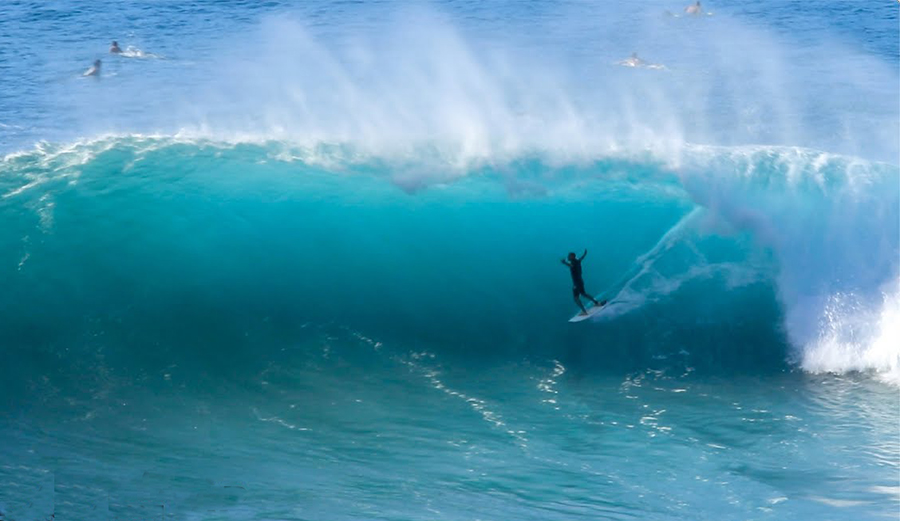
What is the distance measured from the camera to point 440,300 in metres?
14.8

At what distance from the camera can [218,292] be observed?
14.4m

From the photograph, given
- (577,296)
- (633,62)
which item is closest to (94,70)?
(633,62)

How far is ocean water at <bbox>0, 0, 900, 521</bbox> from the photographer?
1052 cm

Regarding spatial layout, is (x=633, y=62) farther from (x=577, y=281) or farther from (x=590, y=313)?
(x=577, y=281)

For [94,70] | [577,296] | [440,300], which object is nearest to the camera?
[577,296]

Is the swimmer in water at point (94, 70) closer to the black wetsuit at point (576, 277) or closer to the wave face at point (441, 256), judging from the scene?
the wave face at point (441, 256)

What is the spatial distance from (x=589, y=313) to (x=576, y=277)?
0.75 metres

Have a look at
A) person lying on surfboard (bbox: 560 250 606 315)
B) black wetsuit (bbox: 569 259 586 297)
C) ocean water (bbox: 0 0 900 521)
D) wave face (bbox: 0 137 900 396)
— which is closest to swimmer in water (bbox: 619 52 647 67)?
ocean water (bbox: 0 0 900 521)

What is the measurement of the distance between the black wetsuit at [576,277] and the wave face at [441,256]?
1.92 ft

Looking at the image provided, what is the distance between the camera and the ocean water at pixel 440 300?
10523 millimetres

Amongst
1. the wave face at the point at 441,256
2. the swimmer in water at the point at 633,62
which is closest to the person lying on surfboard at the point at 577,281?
the wave face at the point at 441,256

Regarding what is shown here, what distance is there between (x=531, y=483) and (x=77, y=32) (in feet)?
70.9

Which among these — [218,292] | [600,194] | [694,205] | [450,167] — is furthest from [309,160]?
[694,205]

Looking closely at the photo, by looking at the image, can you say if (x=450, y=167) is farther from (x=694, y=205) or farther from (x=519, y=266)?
(x=694, y=205)
